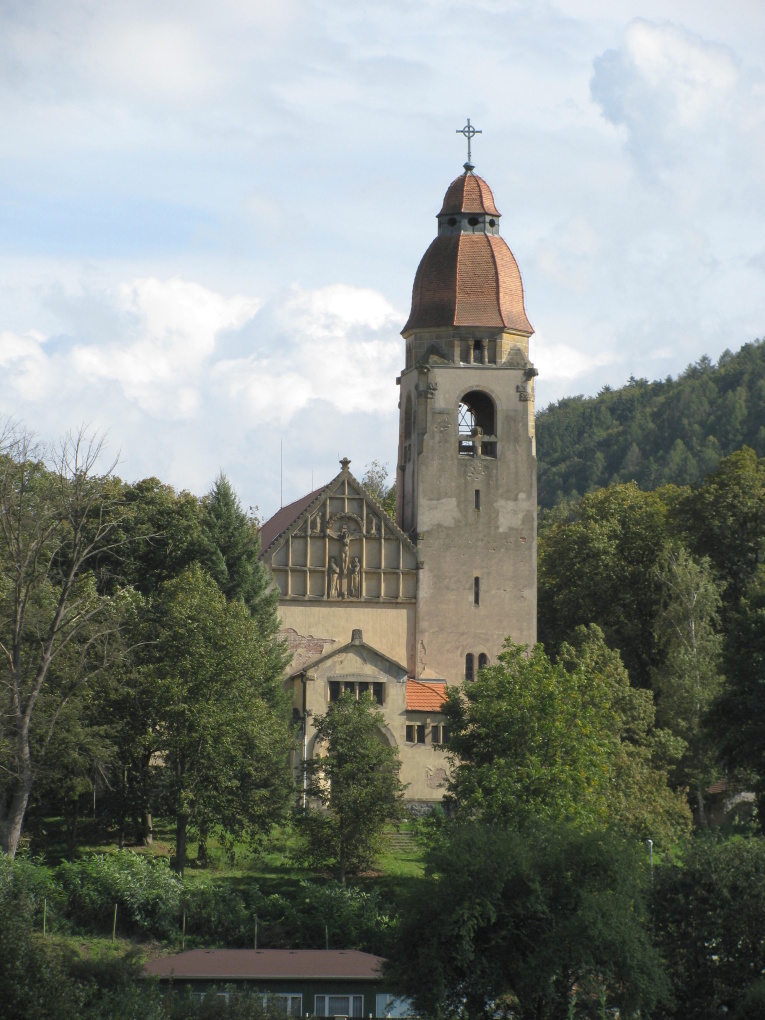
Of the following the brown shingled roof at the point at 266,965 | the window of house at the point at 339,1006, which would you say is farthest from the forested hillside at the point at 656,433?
the window of house at the point at 339,1006

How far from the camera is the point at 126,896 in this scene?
151ft

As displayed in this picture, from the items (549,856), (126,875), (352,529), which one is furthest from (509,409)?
(549,856)

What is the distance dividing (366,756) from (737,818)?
16.2m

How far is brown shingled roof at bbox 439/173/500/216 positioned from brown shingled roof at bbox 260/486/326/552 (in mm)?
11998

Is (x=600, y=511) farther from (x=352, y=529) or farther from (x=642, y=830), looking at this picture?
(x=642, y=830)

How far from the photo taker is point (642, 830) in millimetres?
49281

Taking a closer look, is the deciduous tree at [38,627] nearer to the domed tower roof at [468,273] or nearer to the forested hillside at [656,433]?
the domed tower roof at [468,273]

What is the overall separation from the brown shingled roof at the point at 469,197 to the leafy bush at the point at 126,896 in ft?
95.6

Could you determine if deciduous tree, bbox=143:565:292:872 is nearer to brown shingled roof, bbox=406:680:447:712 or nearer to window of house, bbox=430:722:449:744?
brown shingled roof, bbox=406:680:447:712

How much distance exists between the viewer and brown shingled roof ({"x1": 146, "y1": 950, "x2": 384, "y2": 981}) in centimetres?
3988

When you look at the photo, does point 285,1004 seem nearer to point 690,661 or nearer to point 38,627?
point 38,627

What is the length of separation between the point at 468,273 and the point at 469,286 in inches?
22.6

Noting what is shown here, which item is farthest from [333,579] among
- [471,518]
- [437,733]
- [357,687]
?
[437,733]

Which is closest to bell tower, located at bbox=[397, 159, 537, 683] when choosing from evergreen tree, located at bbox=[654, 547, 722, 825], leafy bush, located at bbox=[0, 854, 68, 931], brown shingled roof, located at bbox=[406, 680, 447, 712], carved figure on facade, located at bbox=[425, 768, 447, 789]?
brown shingled roof, located at bbox=[406, 680, 447, 712]
